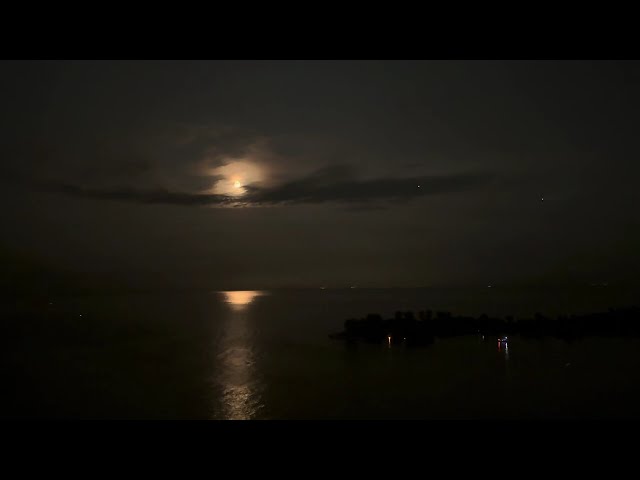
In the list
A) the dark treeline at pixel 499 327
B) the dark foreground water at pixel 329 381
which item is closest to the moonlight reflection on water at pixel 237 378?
the dark foreground water at pixel 329 381

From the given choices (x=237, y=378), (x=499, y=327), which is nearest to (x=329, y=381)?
(x=237, y=378)

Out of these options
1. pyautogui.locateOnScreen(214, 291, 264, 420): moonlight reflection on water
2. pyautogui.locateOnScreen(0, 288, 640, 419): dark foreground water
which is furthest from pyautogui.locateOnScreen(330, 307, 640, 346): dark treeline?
pyautogui.locateOnScreen(214, 291, 264, 420): moonlight reflection on water

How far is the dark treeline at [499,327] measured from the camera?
18656mm

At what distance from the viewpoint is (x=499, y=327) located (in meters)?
20.4

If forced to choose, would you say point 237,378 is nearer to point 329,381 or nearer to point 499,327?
point 329,381

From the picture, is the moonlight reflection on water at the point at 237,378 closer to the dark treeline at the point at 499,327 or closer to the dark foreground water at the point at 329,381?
the dark foreground water at the point at 329,381

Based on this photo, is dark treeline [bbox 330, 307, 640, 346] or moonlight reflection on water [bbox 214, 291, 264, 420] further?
dark treeline [bbox 330, 307, 640, 346]

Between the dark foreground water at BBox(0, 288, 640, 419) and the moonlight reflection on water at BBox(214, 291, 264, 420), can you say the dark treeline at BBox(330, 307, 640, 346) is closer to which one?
the dark foreground water at BBox(0, 288, 640, 419)

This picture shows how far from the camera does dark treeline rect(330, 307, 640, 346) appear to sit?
18.7 meters

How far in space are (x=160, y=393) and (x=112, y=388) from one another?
6.48ft
